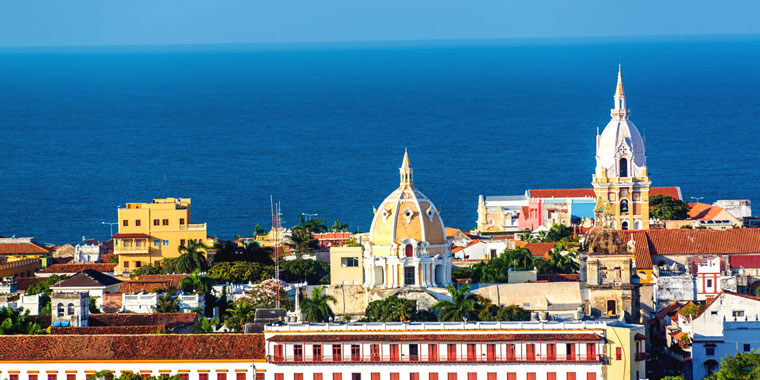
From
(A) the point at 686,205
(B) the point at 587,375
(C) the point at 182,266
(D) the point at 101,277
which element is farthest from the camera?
(A) the point at 686,205

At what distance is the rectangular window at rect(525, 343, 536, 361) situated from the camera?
75.4 m

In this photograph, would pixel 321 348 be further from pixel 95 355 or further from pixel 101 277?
pixel 101 277

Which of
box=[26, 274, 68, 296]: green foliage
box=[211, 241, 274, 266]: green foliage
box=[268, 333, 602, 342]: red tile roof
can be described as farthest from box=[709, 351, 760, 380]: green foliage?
box=[211, 241, 274, 266]: green foliage

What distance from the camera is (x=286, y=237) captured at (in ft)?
420

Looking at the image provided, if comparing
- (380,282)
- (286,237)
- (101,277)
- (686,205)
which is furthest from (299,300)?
(686,205)

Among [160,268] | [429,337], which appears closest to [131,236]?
[160,268]

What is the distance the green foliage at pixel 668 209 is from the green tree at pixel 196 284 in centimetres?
4900

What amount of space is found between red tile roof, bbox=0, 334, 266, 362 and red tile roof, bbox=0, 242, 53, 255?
54.1 m

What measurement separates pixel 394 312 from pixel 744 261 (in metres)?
33.0

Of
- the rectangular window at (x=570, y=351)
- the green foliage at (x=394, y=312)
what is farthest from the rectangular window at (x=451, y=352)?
the green foliage at (x=394, y=312)

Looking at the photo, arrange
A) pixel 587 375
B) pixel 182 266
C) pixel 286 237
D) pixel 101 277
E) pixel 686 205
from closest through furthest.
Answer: pixel 587 375, pixel 101 277, pixel 182 266, pixel 286 237, pixel 686 205

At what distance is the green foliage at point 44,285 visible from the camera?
334 ft

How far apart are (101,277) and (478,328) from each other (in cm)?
3333

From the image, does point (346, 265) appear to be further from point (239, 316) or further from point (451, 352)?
point (451, 352)
